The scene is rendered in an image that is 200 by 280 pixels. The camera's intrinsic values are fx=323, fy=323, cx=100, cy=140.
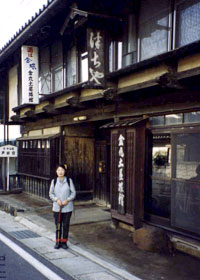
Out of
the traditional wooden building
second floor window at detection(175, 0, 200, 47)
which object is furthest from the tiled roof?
second floor window at detection(175, 0, 200, 47)

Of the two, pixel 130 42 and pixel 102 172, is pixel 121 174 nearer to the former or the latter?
pixel 130 42

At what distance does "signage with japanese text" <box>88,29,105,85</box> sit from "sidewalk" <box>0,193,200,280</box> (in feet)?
14.7

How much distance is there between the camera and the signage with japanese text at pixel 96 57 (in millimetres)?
9438

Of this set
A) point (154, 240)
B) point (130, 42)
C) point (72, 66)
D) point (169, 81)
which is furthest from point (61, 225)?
point (72, 66)

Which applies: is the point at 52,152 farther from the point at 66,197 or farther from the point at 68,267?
the point at 68,267

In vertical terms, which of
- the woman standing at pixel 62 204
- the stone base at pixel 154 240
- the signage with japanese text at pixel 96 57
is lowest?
the stone base at pixel 154 240

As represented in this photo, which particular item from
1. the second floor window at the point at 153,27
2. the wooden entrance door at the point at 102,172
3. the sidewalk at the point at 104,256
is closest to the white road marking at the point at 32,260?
the sidewalk at the point at 104,256

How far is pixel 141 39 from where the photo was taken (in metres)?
9.26

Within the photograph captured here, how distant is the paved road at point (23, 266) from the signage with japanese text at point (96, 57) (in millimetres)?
4983

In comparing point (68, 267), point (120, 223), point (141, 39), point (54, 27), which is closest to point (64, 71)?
point (54, 27)

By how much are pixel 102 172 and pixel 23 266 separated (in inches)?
293

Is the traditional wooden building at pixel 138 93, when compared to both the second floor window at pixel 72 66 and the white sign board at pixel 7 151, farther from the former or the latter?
the white sign board at pixel 7 151

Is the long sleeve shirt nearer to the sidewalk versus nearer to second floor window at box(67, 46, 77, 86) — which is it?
the sidewalk

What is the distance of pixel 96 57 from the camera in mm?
9492
